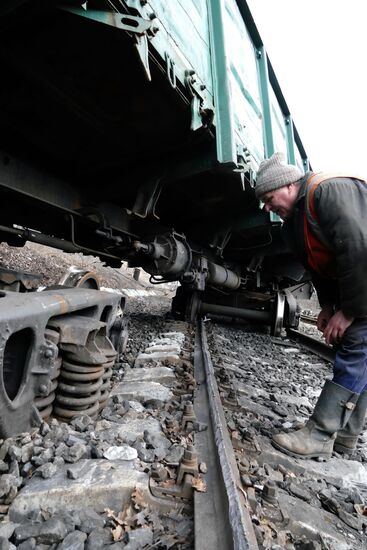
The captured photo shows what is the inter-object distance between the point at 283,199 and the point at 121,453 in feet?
5.06

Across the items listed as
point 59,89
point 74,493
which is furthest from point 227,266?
point 74,493

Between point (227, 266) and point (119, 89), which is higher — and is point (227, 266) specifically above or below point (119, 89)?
below

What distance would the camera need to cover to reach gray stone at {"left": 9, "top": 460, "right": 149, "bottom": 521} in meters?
0.98

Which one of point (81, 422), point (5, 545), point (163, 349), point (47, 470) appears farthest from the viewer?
point (163, 349)

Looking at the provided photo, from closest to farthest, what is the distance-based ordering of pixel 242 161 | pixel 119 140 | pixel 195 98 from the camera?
pixel 195 98
pixel 119 140
pixel 242 161

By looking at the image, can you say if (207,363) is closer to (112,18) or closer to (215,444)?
(215,444)

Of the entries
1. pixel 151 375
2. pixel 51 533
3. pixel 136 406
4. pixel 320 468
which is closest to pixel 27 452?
pixel 51 533

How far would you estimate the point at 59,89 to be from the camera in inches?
78.1

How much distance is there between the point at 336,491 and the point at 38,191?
9.10 ft

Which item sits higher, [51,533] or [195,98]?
[195,98]

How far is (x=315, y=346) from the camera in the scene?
17.3 ft

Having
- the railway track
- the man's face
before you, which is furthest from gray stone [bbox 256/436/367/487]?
the man's face

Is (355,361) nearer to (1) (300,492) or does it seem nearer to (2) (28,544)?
(1) (300,492)

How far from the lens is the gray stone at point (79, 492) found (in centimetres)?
98
